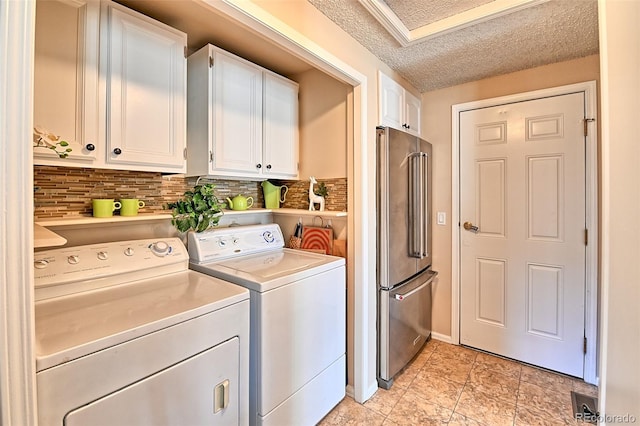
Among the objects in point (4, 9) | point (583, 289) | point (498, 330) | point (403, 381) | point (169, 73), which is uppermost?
point (169, 73)

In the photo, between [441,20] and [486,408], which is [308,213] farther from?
[486,408]

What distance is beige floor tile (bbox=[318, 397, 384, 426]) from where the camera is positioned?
1.78 metres

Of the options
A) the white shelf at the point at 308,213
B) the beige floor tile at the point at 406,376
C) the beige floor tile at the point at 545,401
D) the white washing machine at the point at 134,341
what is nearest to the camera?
the white washing machine at the point at 134,341

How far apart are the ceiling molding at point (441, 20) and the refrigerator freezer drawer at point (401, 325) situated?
165 cm

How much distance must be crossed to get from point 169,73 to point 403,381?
250cm

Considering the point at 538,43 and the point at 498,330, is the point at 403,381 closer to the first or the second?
the point at 498,330

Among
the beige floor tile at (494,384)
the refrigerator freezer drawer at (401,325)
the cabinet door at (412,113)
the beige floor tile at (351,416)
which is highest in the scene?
the cabinet door at (412,113)

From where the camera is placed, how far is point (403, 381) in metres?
2.19

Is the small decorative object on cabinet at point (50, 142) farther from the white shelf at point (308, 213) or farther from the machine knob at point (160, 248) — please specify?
the white shelf at point (308, 213)

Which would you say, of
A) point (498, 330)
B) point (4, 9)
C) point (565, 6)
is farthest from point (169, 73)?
point (498, 330)

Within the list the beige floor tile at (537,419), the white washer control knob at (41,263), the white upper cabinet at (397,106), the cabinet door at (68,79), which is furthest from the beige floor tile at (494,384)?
the cabinet door at (68,79)

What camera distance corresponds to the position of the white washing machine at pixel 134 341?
0.88 meters

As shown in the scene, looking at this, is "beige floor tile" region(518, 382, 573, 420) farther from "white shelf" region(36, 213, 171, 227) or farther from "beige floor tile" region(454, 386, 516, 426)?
"white shelf" region(36, 213, 171, 227)

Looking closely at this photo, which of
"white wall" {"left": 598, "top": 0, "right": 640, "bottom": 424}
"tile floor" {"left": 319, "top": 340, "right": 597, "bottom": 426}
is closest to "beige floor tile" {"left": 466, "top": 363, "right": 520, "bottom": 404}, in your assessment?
"tile floor" {"left": 319, "top": 340, "right": 597, "bottom": 426}
